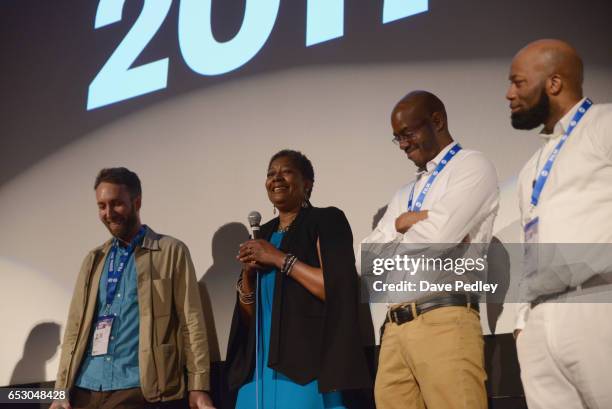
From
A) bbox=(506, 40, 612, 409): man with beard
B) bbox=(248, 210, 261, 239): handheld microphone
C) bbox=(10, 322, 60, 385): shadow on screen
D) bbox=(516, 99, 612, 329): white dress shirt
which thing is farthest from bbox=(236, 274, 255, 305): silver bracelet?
bbox=(10, 322, 60, 385): shadow on screen

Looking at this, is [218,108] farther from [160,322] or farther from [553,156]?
[553,156]

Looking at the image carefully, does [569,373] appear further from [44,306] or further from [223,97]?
[44,306]

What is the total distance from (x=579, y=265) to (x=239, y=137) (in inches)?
88.2

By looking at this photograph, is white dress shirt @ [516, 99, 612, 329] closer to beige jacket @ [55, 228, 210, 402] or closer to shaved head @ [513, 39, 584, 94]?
shaved head @ [513, 39, 584, 94]

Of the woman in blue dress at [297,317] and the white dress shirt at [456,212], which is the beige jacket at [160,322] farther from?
the white dress shirt at [456,212]

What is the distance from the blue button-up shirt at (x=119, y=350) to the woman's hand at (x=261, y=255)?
0.72 metres

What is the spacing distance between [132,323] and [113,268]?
1.06 feet

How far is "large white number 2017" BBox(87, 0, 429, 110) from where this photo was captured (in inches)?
151

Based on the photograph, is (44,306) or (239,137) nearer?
(239,137)

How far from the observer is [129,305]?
355 cm

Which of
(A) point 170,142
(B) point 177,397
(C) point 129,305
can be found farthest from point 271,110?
(B) point 177,397

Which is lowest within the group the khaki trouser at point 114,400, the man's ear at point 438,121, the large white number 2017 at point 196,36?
the khaki trouser at point 114,400

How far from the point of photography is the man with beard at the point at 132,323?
3.40 meters

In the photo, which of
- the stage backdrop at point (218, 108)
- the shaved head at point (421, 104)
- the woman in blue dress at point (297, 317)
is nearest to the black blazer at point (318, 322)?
the woman in blue dress at point (297, 317)
